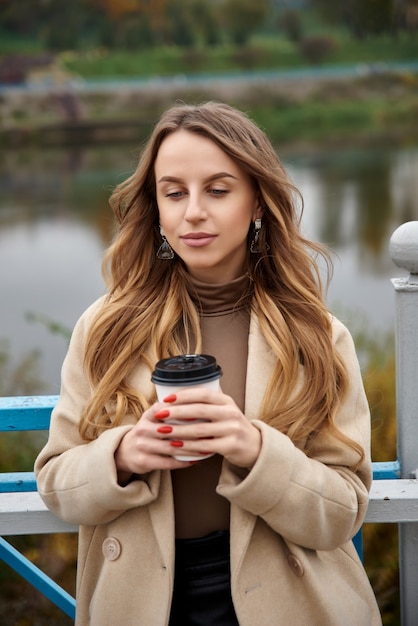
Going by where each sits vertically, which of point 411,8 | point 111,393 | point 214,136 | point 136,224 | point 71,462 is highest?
point 411,8

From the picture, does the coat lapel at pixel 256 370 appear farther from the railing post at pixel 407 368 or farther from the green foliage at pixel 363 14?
the green foliage at pixel 363 14

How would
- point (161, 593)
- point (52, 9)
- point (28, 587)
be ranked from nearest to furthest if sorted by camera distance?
point (161, 593)
point (28, 587)
point (52, 9)

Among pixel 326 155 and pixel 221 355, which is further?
pixel 326 155

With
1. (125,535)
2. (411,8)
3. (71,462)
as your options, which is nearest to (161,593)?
(125,535)

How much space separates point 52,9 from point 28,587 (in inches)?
261

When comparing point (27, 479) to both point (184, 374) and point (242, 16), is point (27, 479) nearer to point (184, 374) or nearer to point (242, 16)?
point (184, 374)

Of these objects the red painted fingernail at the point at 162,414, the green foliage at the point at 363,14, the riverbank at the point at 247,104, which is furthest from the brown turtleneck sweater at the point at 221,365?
the green foliage at the point at 363,14

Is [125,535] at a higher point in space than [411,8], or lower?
lower

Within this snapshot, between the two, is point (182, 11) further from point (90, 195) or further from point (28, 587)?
point (28, 587)

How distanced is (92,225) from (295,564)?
603 cm

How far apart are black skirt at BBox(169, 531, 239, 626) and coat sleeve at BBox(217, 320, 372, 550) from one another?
0.44ft

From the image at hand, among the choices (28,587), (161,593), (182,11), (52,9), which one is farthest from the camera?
(182,11)

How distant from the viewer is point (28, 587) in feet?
8.28

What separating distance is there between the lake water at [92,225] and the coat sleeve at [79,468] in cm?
195
